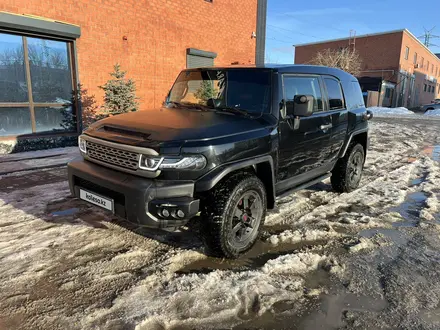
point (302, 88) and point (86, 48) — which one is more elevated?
point (86, 48)

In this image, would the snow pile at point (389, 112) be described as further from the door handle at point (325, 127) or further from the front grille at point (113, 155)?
the front grille at point (113, 155)

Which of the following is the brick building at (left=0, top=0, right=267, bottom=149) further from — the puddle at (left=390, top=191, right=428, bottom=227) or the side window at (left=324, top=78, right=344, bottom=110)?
the puddle at (left=390, top=191, right=428, bottom=227)

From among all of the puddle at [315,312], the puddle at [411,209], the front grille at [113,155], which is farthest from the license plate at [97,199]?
the puddle at [411,209]

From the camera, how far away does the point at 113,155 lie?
3275 millimetres

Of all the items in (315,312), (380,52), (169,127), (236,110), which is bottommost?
(315,312)

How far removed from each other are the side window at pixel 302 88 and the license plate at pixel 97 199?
2.25 meters

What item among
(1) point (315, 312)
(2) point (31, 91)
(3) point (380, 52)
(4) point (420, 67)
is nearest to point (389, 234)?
(1) point (315, 312)

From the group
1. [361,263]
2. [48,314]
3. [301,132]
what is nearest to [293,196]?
[301,132]

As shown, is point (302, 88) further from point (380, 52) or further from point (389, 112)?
point (380, 52)

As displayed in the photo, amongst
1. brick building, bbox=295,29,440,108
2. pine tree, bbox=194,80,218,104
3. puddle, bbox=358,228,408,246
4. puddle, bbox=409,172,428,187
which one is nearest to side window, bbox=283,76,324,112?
pine tree, bbox=194,80,218,104

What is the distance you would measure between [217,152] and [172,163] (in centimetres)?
42

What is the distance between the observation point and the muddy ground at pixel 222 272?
2561 millimetres

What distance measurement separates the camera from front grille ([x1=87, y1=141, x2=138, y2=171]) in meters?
3.08

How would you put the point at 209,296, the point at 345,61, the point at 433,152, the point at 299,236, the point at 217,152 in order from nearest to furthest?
1. the point at 209,296
2. the point at 217,152
3. the point at 299,236
4. the point at 433,152
5. the point at 345,61
